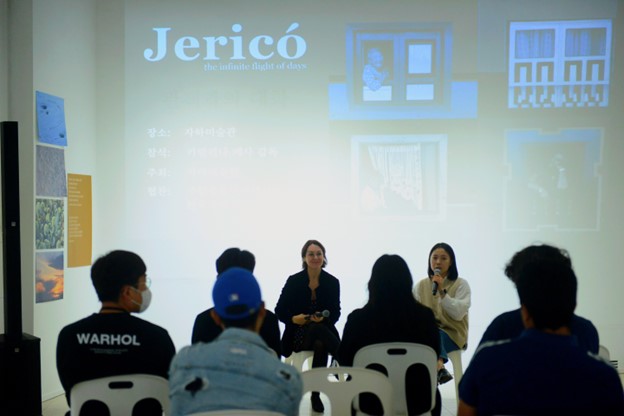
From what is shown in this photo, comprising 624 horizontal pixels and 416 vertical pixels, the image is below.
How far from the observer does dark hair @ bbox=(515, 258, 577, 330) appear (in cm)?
183

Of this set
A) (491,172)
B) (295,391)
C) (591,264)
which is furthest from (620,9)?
(295,391)

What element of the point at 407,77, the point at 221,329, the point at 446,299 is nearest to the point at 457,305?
the point at 446,299

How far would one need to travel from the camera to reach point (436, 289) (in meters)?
4.56

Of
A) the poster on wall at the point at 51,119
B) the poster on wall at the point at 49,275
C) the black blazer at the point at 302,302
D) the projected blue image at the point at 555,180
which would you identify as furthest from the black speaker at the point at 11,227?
the projected blue image at the point at 555,180

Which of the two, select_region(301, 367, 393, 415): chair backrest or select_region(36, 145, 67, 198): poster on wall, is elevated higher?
select_region(36, 145, 67, 198): poster on wall

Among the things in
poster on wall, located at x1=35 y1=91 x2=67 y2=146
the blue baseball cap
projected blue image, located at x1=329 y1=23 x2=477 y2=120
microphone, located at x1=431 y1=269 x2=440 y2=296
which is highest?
projected blue image, located at x1=329 y1=23 x2=477 y2=120

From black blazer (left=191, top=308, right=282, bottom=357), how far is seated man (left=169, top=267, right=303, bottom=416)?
4.17 feet

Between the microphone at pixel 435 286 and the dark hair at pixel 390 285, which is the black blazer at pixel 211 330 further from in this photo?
the microphone at pixel 435 286

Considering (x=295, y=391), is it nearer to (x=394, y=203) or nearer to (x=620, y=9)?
(x=394, y=203)

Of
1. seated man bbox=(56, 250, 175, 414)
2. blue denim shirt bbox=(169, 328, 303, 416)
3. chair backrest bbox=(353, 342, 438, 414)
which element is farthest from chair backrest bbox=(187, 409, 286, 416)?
chair backrest bbox=(353, 342, 438, 414)

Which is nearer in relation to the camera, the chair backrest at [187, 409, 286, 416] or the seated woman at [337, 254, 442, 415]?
the chair backrest at [187, 409, 286, 416]

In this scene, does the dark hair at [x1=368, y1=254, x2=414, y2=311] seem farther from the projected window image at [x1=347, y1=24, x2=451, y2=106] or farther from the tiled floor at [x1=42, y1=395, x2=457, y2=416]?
the projected window image at [x1=347, y1=24, x2=451, y2=106]

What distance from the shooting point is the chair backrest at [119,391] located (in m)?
2.31

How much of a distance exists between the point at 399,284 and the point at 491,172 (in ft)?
9.62
